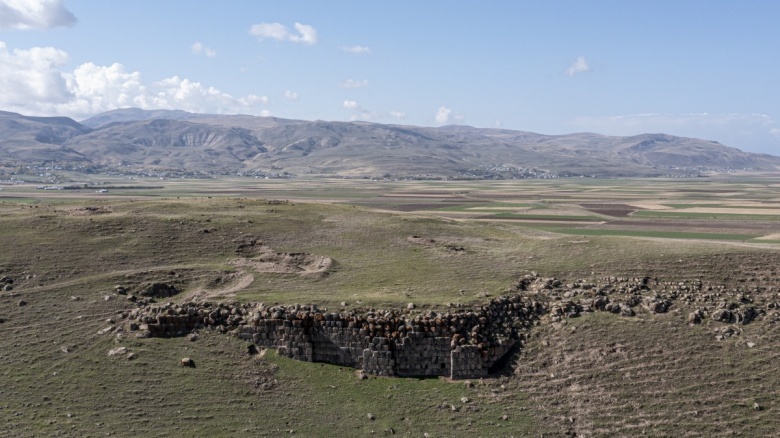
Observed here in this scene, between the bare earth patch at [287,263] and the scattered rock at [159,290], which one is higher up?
the bare earth patch at [287,263]

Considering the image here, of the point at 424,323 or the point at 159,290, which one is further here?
the point at 159,290

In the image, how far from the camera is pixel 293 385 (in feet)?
104

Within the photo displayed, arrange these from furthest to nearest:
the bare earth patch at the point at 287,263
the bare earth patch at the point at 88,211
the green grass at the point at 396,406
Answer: the bare earth patch at the point at 88,211 → the bare earth patch at the point at 287,263 → the green grass at the point at 396,406

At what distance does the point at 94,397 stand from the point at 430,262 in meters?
23.8

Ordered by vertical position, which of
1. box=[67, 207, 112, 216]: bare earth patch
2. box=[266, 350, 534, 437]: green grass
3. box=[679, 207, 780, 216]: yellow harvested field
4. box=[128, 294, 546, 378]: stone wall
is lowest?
box=[266, 350, 534, 437]: green grass

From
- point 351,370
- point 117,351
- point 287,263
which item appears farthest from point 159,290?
point 351,370

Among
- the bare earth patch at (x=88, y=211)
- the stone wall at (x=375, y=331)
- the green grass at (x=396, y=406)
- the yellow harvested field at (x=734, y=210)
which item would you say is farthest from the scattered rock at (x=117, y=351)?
the yellow harvested field at (x=734, y=210)

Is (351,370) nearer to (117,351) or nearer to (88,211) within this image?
(117,351)

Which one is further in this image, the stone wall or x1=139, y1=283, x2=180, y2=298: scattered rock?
x1=139, y1=283, x2=180, y2=298: scattered rock

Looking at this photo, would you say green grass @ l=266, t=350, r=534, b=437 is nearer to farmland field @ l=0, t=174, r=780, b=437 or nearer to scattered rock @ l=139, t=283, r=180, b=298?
farmland field @ l=0, t=174, r=780, b=437

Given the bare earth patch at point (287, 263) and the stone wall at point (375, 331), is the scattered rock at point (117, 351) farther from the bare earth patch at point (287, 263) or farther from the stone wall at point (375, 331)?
the bare earth patch at point (287, 263)

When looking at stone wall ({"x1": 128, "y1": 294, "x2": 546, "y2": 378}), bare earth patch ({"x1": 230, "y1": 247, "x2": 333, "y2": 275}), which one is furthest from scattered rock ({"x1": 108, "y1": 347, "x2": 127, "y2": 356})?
bare earth patch ({"x1": 230, "y1": 247, "x2": 333, "y2": 275})

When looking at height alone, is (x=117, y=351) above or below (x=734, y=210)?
below

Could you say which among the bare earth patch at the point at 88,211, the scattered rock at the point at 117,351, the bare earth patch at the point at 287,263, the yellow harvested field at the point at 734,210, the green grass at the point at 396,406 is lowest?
the green grass at the point at 396,406
